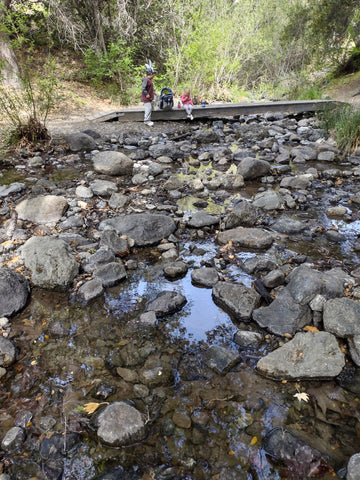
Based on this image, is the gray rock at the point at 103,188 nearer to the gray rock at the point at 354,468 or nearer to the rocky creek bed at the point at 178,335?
the rocky creek bed at the point at 178,335

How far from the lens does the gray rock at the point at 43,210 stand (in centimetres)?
399

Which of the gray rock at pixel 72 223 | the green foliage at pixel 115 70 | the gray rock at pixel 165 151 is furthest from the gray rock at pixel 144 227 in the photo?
the green foliage at pixel 115 70

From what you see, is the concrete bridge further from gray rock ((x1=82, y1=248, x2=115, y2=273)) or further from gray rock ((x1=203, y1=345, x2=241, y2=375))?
gray rock ((x1=203, y1=345, x2=241, y2=375))

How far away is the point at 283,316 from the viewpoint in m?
2.55

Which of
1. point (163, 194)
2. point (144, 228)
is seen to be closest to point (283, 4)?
point (163, 194)

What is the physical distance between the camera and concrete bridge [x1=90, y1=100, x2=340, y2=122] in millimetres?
9453

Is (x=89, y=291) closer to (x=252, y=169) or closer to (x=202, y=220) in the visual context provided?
(x=202, y=220)

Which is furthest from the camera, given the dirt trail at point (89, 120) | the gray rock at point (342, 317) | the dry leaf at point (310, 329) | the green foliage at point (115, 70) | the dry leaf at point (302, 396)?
the green foliage at point (115, 70)

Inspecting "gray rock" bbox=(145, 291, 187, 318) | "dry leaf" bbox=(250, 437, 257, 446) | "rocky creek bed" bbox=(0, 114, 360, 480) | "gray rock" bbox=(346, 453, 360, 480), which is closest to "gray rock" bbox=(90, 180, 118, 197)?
"rocky creek bed" bbox=(0, 114, 360, 480)

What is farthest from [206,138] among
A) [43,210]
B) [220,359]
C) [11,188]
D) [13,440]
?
[13,440]

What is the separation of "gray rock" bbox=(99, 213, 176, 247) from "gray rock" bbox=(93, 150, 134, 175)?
1.89 meters

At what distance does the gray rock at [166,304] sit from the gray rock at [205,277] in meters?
0.27

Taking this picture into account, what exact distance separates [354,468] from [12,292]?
8.14ft

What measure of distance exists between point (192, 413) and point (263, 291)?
1.26 m
